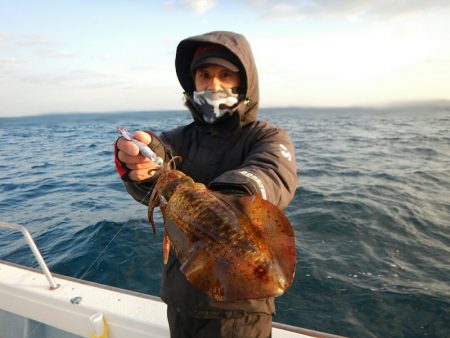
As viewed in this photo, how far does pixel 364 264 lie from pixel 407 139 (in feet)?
62.2

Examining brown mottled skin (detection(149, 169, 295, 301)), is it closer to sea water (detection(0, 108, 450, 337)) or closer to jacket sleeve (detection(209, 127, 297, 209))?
jacket sleeve (detection(209, 127, 297, 209))

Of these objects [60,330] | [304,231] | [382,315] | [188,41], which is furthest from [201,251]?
[304,231]

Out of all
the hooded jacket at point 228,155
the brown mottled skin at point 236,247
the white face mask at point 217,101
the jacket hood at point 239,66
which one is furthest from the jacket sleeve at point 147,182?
the brown mottled skin at point 236,247

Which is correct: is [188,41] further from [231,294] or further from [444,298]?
[444,298]

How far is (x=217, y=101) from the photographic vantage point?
281cm

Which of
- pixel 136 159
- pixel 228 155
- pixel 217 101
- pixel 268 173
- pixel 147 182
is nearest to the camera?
pixel 268 173

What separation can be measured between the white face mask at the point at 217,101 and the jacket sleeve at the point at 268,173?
408 mm

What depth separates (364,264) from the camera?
260 inches

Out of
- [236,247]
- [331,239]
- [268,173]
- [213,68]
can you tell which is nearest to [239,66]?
[213,68]

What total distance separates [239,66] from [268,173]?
1.17 metres

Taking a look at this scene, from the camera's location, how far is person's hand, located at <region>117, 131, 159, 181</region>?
84.0 inches

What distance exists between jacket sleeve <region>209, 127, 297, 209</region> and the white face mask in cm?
41

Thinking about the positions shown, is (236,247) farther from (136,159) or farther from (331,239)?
(331,239)

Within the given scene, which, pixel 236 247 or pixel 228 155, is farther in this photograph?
pixel 228 155
